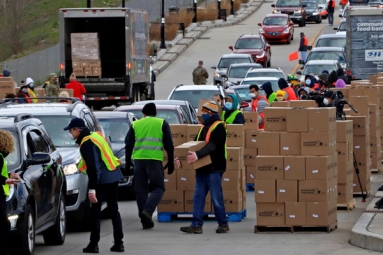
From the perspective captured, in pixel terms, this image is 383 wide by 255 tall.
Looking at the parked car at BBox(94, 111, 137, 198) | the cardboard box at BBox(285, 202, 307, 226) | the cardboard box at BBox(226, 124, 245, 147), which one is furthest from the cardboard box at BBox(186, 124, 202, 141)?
the cardboard box at BBox(285, 202, 307, 226)

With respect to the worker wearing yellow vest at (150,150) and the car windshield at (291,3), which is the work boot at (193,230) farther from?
the car windshield at (291,3)

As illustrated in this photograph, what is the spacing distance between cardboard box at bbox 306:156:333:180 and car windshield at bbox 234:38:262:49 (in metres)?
35.3

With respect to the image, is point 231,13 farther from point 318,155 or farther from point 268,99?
point 318,155

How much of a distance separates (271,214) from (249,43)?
35672mm

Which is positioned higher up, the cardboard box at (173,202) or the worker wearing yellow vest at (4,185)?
the worker wearing yellow vest at (4,185)

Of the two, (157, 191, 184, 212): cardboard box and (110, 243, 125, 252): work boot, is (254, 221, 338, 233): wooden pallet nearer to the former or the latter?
(157, 191, 184, 212): cardboard box

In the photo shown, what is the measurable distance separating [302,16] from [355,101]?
45.7 m

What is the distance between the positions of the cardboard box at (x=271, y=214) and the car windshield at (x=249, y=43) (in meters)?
35.2

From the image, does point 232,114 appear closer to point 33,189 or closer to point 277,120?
point 277,120

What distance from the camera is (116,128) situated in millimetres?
20328

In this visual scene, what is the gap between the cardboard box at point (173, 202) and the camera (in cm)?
1641

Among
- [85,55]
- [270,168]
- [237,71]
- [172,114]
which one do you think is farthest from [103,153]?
[237,71]

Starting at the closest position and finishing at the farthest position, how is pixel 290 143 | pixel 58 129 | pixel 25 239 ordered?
1. pixel 25 239
2. pixel 290 143
3. pixel 58 129

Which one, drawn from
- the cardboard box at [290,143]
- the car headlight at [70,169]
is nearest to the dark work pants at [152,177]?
the car headlight at [70,169]
